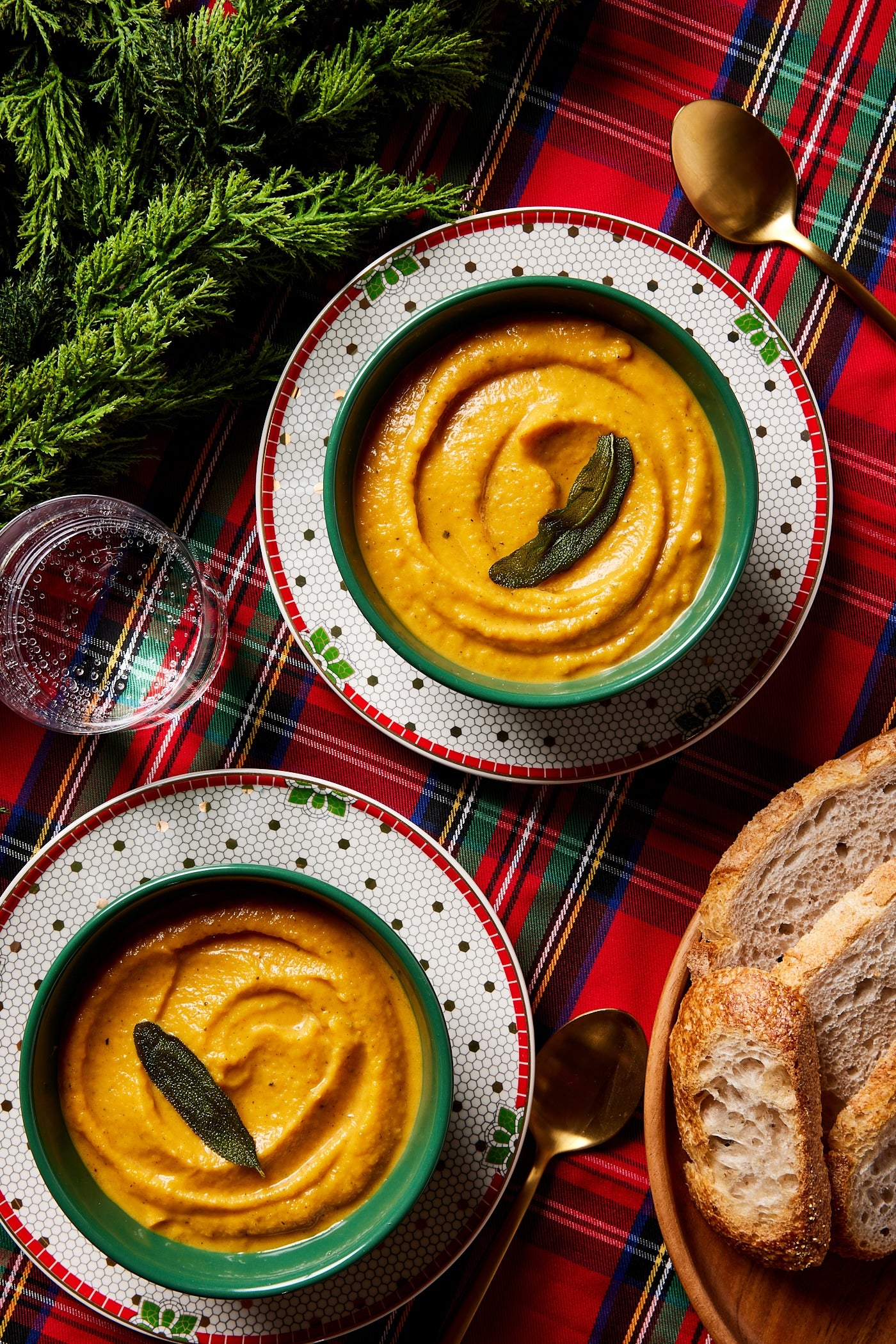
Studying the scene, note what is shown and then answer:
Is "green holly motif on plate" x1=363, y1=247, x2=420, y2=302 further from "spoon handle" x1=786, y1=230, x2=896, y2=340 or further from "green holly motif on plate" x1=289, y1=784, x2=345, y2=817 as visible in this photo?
"green holly motif on plate" x1=289, y1=784, x2=345, y2=817

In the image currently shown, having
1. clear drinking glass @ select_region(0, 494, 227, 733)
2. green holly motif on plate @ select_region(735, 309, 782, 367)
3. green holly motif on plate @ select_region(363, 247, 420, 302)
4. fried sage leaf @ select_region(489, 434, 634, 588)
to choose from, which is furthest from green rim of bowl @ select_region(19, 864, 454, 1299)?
green holly motif on plate @ select_region(735, 309, 782, 367)

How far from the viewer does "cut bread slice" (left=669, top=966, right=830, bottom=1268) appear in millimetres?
2576

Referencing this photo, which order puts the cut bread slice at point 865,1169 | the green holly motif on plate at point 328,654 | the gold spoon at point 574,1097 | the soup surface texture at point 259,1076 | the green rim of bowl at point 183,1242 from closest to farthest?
the green rim of bowl at point 183,1242, the soup surface texture at point 259,1076, the cut bread slice at point 865,1169, the green holly motif on plate at point 328,654, the gold spoon at point 574,1097

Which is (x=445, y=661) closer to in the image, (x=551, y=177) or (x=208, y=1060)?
(x=208, y=1060)

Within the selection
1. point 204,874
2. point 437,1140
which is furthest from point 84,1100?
point 437,1140

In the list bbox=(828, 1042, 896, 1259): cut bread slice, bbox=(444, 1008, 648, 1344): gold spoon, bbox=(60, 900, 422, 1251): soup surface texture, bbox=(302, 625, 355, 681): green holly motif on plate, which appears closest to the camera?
bbox=(60, 900, 422, 1251): soup surface texture

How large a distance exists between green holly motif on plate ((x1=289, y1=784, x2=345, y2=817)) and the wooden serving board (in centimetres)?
94

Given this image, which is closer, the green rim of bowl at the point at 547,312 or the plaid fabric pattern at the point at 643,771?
the green rim of bowl at the point at 547,312

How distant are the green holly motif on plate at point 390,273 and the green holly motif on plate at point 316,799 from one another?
121 centimetres

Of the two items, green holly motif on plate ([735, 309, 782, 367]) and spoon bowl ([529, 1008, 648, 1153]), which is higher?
green holly motif on plate ([735, 309, 782, 367])

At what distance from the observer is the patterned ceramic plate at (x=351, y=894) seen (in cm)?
270

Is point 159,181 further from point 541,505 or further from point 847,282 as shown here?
point 847,282

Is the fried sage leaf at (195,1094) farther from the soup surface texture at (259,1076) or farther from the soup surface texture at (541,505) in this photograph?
the soup surface texture at (541,505)

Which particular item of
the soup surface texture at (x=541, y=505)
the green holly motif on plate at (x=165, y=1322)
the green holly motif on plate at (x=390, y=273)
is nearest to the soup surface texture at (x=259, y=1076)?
the green holly motif on plate at (x=165, y=1322)
